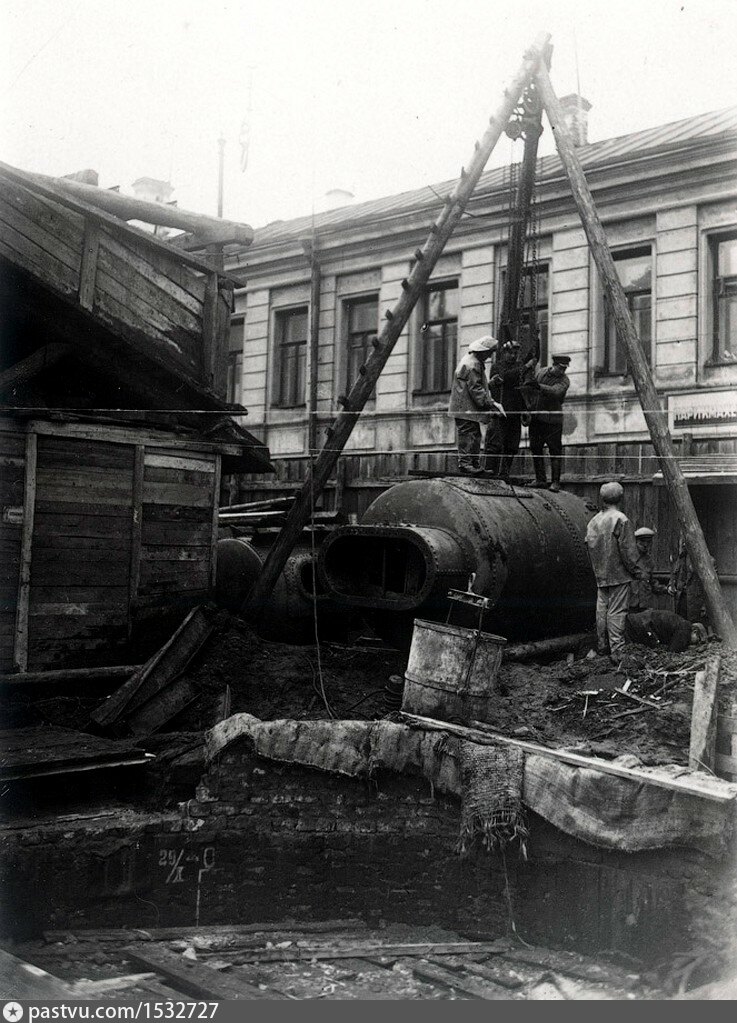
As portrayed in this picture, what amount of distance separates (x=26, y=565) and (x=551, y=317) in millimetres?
10411

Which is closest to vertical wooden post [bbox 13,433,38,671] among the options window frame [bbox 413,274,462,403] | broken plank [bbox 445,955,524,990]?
broken plank [bbox 445,955,524,990]

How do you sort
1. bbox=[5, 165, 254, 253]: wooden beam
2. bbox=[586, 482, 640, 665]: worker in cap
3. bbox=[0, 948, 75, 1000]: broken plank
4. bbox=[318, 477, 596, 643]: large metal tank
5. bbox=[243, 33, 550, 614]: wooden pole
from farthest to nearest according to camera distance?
bbox=[243, 33, 550, 614]: wooden pole → bbox=[5, 165, 254, 253]: wooden beam → bbox=[586, 482, 640, 665]: worker in cap → bbox=[318, 477, 596, 643]: large metal tank → bbox=[0, 948, 75, 1000]: broken plank

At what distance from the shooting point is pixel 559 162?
17.2 metres

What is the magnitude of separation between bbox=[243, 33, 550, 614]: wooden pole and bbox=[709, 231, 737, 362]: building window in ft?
16.2

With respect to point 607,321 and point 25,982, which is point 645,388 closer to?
point 607,321

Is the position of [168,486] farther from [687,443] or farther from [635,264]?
[635,264]

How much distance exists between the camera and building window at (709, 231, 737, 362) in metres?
14.3

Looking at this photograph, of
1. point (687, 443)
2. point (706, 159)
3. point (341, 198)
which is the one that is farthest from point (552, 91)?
point (341, 198)

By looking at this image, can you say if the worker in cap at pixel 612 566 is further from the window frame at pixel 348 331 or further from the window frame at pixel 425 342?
the window frame at pixel 348 331

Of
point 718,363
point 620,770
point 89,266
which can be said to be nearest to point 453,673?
point 620,770

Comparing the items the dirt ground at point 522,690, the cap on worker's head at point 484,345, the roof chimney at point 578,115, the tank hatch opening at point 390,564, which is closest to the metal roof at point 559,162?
the roof chimney at point 578,115

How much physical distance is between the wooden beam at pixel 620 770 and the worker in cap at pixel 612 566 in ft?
8.46

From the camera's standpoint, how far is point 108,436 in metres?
10.1

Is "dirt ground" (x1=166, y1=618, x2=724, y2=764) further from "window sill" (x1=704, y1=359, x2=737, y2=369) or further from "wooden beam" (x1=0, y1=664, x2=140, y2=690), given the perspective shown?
"window sill" (x1=704, y1=359, x2=737, y2=369)
